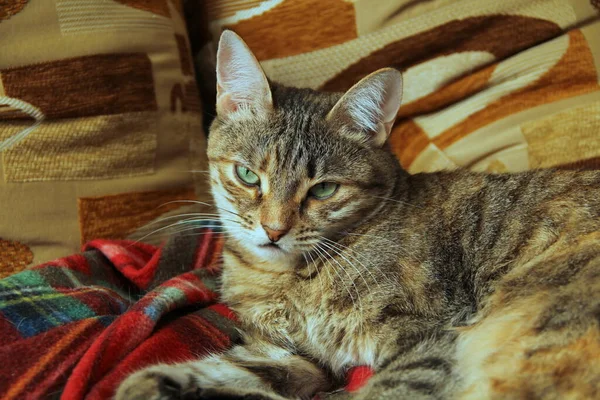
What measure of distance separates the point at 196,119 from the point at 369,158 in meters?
0.83

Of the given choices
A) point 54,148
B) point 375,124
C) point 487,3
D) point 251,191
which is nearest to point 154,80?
point 54,148

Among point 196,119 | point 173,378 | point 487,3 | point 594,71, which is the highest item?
point 487,3

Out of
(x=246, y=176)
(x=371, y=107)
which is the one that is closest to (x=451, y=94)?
(x=371, y=107)

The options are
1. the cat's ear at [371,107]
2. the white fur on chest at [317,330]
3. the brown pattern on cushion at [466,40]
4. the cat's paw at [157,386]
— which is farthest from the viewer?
the brown pattern on cushion at [466,40]

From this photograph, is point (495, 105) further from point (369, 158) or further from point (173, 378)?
point (173, 378)

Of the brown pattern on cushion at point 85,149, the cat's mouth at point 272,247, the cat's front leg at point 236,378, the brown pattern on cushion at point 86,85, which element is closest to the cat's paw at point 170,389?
the cat's front leg at point 236,378

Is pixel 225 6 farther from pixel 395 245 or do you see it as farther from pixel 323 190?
pixel 395 245

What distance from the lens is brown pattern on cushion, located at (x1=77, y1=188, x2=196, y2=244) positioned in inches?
67.5

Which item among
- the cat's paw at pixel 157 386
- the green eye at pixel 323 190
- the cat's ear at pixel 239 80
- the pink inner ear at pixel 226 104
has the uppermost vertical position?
the cat's ear at pixel 239 80

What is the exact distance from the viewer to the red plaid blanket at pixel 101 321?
1.12m

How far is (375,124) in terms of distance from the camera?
147 centimetres

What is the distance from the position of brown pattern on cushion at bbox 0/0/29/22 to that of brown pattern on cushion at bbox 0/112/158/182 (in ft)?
0.96

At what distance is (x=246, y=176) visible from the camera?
145 centimetres

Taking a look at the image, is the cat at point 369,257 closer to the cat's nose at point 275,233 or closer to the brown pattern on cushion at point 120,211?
the cat's nose at point 275,233
